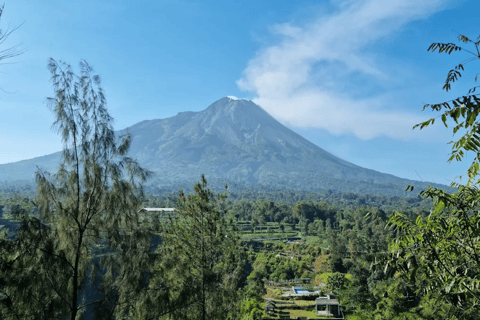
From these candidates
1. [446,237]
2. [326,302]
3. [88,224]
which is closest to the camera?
[446,237]

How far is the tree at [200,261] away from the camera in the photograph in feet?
23.6

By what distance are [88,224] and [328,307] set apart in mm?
20021

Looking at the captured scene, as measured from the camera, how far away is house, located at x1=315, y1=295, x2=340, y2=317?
71.2ft

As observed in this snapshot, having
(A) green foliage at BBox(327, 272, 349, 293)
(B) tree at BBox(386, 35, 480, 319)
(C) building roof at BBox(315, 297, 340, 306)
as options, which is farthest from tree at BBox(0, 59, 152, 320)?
(A) green foliage at BBox(327, 272, 349, 293)

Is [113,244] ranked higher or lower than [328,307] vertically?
higher

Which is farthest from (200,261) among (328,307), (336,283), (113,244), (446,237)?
(336,283)

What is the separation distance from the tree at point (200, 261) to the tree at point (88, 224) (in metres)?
0.89

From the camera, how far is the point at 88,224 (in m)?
6.41

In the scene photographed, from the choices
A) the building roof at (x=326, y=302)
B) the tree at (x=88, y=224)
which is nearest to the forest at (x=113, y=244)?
the tree at (x=88, y=224)

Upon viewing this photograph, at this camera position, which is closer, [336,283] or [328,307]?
[328,307]

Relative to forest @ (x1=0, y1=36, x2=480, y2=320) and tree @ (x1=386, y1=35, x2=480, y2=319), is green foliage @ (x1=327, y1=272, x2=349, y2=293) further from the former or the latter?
tree @ (x1=386, y1=35, x2=480, y2=319)

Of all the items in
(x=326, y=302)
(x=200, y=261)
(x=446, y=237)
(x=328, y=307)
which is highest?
(x=446, y=237)

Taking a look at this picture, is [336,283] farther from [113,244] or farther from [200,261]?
[113,244]

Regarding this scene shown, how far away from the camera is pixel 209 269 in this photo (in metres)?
7.85
